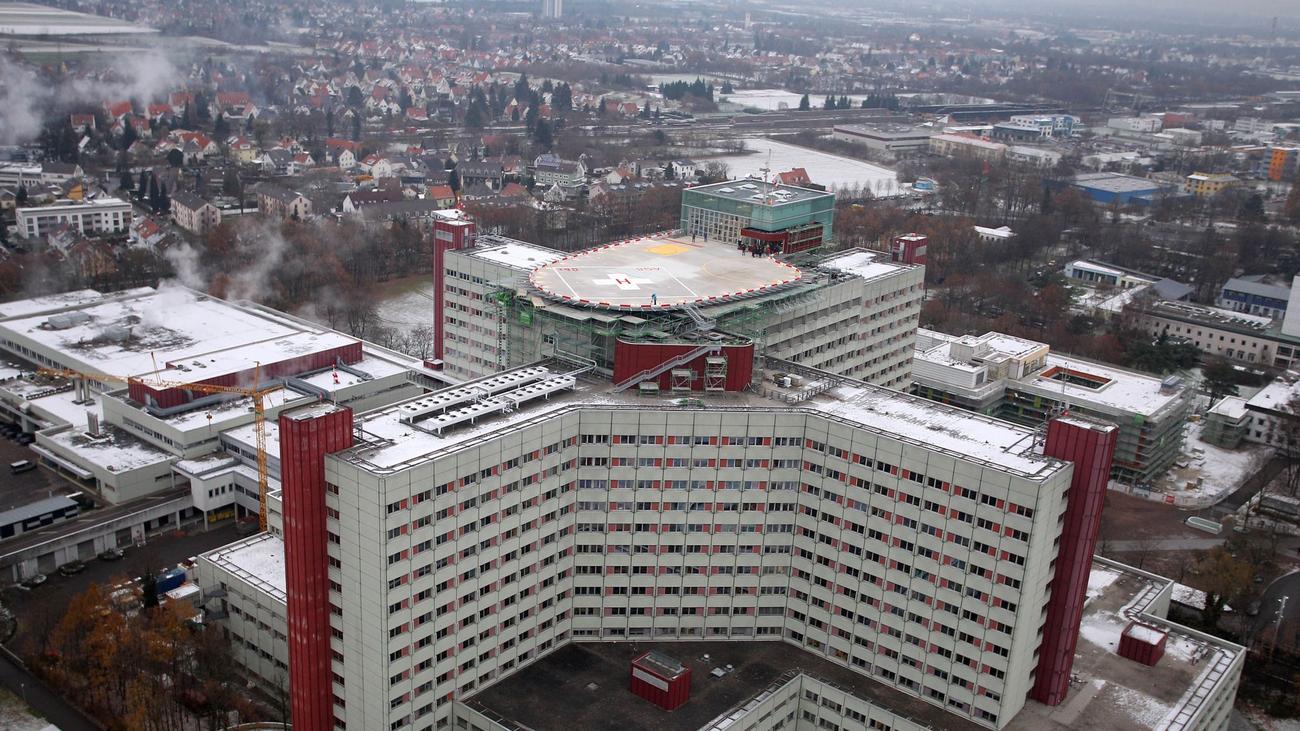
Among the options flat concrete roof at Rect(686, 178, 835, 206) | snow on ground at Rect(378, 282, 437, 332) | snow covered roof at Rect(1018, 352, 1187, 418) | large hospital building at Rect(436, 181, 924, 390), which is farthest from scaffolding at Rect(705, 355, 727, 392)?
snow on ground at Rect(378, 282, 437, 332)

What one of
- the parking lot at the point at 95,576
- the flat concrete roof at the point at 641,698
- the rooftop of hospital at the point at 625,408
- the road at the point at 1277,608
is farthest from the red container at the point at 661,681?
the road at the point at 1277,608

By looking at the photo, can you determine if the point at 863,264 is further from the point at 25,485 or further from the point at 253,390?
the point at 25,485

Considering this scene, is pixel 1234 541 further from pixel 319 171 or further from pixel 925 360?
pixel 319 171

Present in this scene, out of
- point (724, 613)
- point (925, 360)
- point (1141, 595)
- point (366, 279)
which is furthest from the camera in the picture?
point (366, 279)

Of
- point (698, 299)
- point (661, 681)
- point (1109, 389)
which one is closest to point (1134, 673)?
point (661, 681)

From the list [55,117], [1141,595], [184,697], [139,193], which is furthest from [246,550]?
[55,117]
